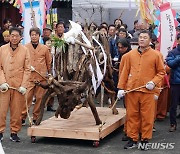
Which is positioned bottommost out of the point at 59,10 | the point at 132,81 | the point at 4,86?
the point at 4,86

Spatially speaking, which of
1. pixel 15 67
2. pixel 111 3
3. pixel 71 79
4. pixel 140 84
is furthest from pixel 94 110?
pixel 111 3

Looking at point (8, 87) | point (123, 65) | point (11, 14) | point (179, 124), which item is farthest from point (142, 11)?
point (11, 14)

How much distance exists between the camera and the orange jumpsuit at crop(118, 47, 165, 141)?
7066mm

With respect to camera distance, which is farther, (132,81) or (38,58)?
(38,58)

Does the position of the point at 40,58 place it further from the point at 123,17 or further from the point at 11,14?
the point at 11,14

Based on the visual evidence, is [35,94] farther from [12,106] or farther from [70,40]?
[70,40]

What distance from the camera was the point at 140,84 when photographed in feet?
23.3

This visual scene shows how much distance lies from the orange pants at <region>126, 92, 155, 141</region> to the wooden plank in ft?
1.62

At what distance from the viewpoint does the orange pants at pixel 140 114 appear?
23.3 feet

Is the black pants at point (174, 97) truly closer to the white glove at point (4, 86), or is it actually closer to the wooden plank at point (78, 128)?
the wooden plank at point (78, 128)

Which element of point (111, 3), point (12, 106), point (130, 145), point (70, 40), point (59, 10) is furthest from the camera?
point (59, 10)

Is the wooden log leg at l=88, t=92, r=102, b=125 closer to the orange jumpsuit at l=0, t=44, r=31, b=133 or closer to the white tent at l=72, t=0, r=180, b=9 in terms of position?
the orange jumpsuit at l=0, t=44, r=31, b=133

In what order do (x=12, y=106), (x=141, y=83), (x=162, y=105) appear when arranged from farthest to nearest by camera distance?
(x=162, y=105), (x=12, y=106), (x=141, y=83)

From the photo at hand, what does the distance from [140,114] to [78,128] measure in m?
1.03
